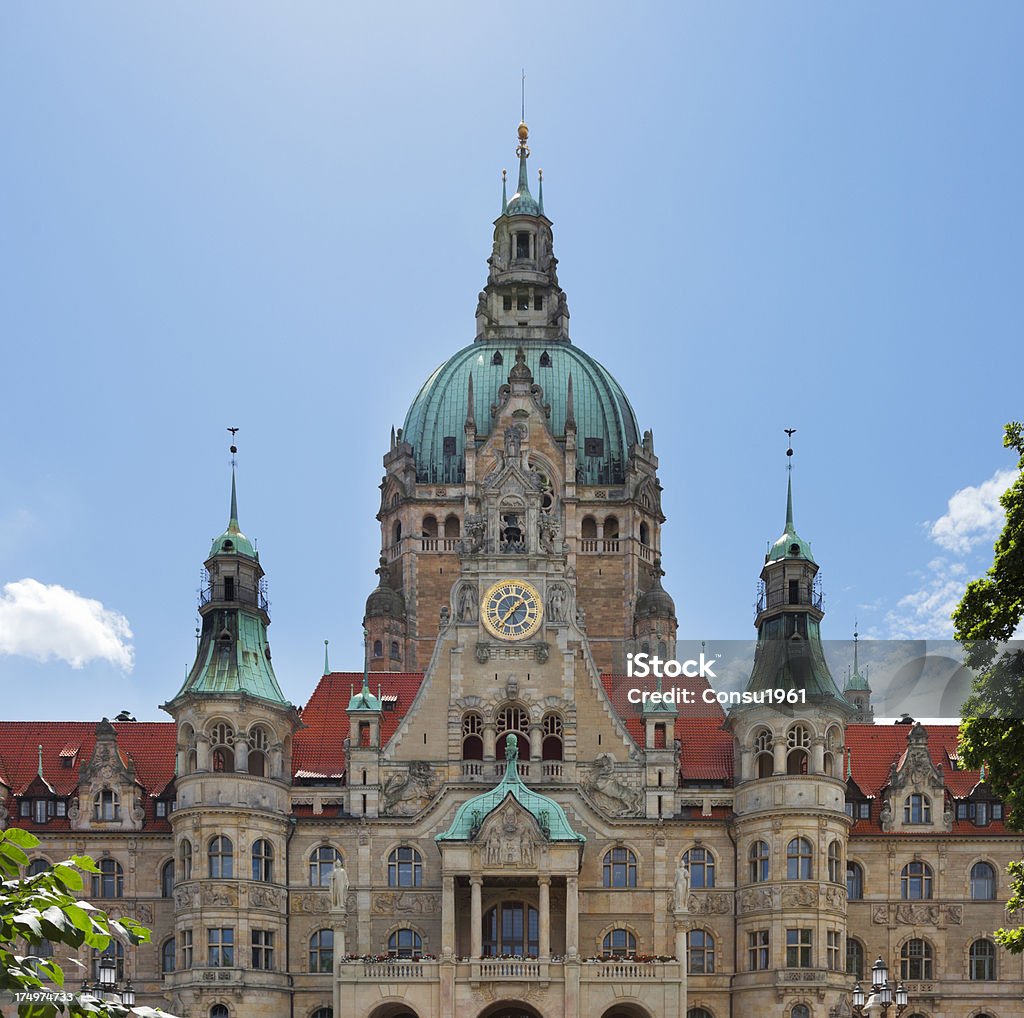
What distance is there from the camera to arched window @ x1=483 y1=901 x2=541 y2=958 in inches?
2608

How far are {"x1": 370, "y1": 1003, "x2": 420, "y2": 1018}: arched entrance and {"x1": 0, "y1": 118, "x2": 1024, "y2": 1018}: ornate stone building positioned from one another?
285 millimetres

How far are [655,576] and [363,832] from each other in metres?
24.7

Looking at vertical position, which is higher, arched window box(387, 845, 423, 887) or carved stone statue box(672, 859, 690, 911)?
arched window box(387, 845, 423, 887)

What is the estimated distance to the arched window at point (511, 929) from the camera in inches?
2608

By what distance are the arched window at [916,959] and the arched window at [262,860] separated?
2624 cm

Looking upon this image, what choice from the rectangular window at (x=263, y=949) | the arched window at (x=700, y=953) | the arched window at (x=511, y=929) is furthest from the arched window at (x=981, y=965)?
the rectangular window at (x=263, y=949)

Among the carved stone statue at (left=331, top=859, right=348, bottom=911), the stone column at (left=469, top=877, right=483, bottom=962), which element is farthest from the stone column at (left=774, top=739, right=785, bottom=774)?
the carved stone statue at (left=331, top=859, right=348, bottom=911)

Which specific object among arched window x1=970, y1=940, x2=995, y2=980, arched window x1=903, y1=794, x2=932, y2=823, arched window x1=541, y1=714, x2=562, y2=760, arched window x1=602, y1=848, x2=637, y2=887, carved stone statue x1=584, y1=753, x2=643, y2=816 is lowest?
arched window x1=970, y1=940, x2=995, y2=980

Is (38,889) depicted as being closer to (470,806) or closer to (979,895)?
(470,806)

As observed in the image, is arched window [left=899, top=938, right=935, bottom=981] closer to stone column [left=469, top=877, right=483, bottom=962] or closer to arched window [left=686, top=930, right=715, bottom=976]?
arched window [left=686, top=930, right=715, bottom=976]

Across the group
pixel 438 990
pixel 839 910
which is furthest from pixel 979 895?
pixel 438 990

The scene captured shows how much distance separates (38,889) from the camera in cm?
929

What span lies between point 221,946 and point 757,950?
21.4 meters

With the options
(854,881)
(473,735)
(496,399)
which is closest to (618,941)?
(473,735)
